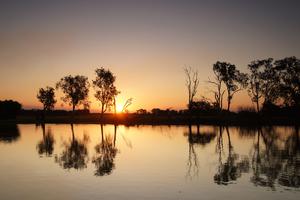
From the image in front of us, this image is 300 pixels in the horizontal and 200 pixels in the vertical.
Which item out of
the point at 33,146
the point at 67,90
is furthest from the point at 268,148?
the point at 67,90

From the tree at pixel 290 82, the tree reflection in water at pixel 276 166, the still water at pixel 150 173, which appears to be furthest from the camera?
the tree at pixel 290 82

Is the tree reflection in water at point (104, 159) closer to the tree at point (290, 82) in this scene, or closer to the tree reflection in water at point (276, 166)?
the tree reflection in water at point (276, 166)

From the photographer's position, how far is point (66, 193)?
16594 mm

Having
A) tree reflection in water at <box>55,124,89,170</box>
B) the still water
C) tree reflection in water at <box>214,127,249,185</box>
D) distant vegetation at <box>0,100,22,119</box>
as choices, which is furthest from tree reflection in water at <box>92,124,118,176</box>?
distant vegetation at <box>0,100,22,119</box>

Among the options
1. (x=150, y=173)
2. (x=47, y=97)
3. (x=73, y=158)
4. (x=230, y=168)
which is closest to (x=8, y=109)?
(x=47, y=97)

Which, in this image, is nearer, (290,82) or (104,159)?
(104,159)

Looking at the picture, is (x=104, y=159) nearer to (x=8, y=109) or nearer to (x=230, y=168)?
(x=230, y=168)

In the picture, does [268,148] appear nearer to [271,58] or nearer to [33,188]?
[33,188]

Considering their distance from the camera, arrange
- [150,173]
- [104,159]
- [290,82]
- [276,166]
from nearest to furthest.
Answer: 1. [150,173]
2. [276,166]
3. [104,159]
4. [290,82]

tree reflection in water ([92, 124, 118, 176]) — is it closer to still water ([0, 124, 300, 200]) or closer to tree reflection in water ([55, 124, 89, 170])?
still water ([0, 124, 300, 200])

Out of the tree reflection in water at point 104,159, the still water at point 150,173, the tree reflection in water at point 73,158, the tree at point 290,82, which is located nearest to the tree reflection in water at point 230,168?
the still water at point 150,173

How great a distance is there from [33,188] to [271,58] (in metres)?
87.8

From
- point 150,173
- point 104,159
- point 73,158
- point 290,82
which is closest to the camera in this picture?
point 150,173

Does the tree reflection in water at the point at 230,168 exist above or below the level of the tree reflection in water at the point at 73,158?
below
